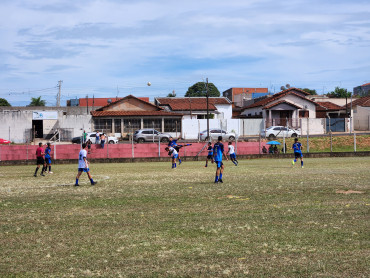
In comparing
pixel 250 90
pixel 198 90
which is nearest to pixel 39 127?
pixel 198 90

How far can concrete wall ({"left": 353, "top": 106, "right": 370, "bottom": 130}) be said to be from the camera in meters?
74.1

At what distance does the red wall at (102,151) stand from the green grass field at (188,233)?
28.5 meters

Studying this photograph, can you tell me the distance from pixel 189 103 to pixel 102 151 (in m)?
35.1

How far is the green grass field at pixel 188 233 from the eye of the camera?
736 cm

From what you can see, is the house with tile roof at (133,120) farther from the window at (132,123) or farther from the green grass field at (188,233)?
the green grass field at (188,233)

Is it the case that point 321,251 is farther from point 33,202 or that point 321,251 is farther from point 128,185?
point 128,185

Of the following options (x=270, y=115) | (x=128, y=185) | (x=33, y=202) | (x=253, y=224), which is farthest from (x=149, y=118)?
(x=253, y=224)

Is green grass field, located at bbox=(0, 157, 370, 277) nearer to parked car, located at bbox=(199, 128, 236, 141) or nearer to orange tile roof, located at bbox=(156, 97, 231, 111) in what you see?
parked car, located at bbox=(199, 128, 236, 141)

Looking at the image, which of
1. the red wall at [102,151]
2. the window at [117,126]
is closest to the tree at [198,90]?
the window at [117,126]

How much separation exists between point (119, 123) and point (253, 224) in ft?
183

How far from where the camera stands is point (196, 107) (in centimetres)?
7644

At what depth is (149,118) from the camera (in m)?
65.8

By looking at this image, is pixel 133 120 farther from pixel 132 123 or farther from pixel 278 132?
pixel 278 132

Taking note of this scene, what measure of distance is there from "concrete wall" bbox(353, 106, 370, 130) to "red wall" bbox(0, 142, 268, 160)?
111 ft
